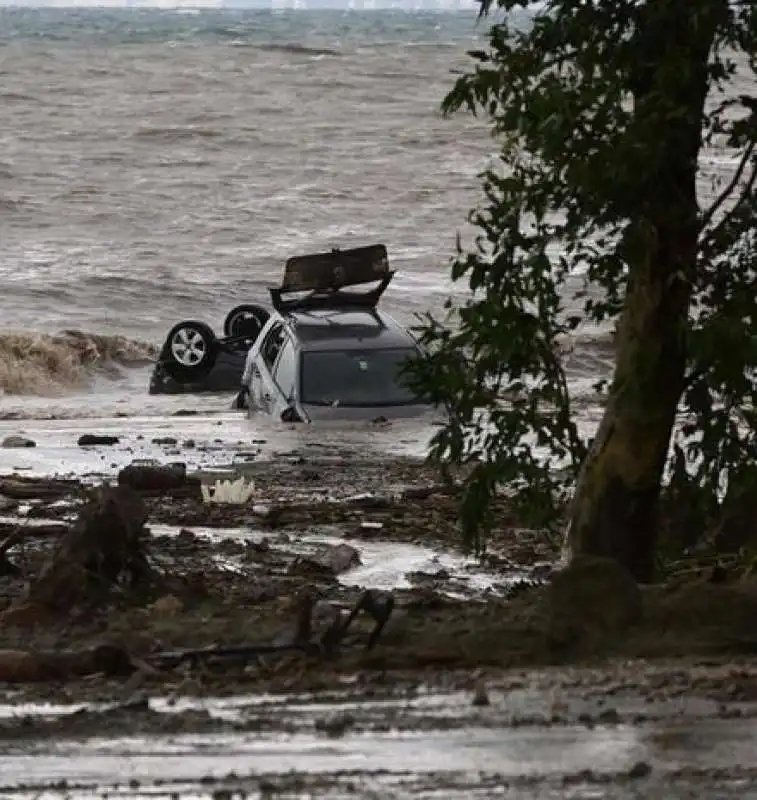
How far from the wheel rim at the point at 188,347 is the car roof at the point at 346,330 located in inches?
165

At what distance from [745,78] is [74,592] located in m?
3.87

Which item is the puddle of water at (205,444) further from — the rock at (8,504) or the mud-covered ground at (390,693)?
the mud-covered ground at (390,693)

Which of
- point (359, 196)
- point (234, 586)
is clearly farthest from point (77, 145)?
point (234, 586)

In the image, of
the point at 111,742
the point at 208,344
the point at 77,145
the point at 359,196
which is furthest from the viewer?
the point at 77,145

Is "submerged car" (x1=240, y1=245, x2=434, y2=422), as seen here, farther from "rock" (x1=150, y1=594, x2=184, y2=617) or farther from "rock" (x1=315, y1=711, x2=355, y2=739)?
"rock" (x1=315, y1=711, x2=355, y2=739)

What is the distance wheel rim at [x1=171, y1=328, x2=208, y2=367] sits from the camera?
2520cm

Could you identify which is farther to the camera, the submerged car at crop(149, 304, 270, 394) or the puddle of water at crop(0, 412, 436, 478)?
the submerged car at crop(149, 304, 270, 394)

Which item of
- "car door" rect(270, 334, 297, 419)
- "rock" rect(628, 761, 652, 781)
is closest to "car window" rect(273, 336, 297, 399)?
"car door" rect(270, 334, 297, 419)

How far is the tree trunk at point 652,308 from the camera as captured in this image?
9312 mm

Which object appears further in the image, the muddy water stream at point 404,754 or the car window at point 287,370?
the car window at point 287,370

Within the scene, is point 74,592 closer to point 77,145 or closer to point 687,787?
point 687,787

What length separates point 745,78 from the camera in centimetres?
983

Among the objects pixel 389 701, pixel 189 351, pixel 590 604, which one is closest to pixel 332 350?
pixel 189 351

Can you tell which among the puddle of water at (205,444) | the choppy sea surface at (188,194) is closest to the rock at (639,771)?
the choppy sea surface at (188,194)
